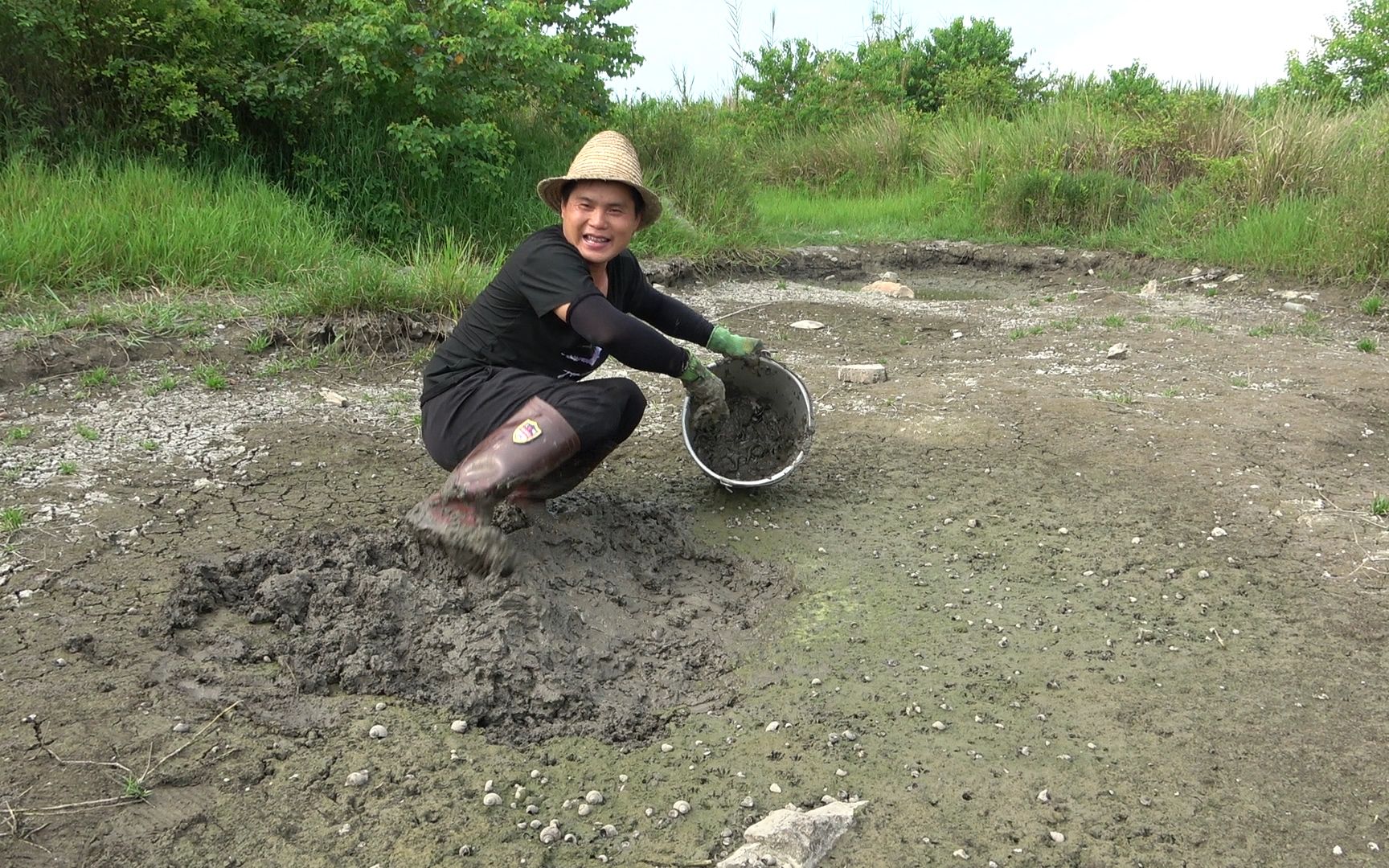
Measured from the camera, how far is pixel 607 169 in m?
2.79

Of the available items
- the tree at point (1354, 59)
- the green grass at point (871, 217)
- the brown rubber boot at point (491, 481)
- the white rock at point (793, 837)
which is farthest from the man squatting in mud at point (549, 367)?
the tree at point (1354, 59)

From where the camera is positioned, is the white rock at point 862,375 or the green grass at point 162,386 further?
the white rock at point 862,375

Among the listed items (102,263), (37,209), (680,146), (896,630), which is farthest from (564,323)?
(680,146)

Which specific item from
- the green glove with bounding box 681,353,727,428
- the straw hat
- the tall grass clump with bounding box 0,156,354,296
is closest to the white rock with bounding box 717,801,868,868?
the green glove with bounding box 681,353,727,428

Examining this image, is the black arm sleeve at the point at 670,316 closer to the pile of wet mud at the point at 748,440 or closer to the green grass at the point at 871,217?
the pile of wet mud at the point at 748,440

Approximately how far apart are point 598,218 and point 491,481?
82cm

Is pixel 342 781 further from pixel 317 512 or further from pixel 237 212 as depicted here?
pixel 237 212

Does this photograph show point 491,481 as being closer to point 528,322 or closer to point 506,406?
point 506,406

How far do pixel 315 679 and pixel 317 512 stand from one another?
3.32 ft

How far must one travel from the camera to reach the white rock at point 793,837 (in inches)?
69.7

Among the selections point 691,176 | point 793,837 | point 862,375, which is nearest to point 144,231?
point 862,375

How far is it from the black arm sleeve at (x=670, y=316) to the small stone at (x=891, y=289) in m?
4.63

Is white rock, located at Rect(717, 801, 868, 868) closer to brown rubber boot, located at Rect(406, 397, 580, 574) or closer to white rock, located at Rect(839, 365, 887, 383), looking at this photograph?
brown rubber boot, located at Rect(406, 397, 580, 574)

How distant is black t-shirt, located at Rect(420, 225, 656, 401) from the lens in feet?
9.13
